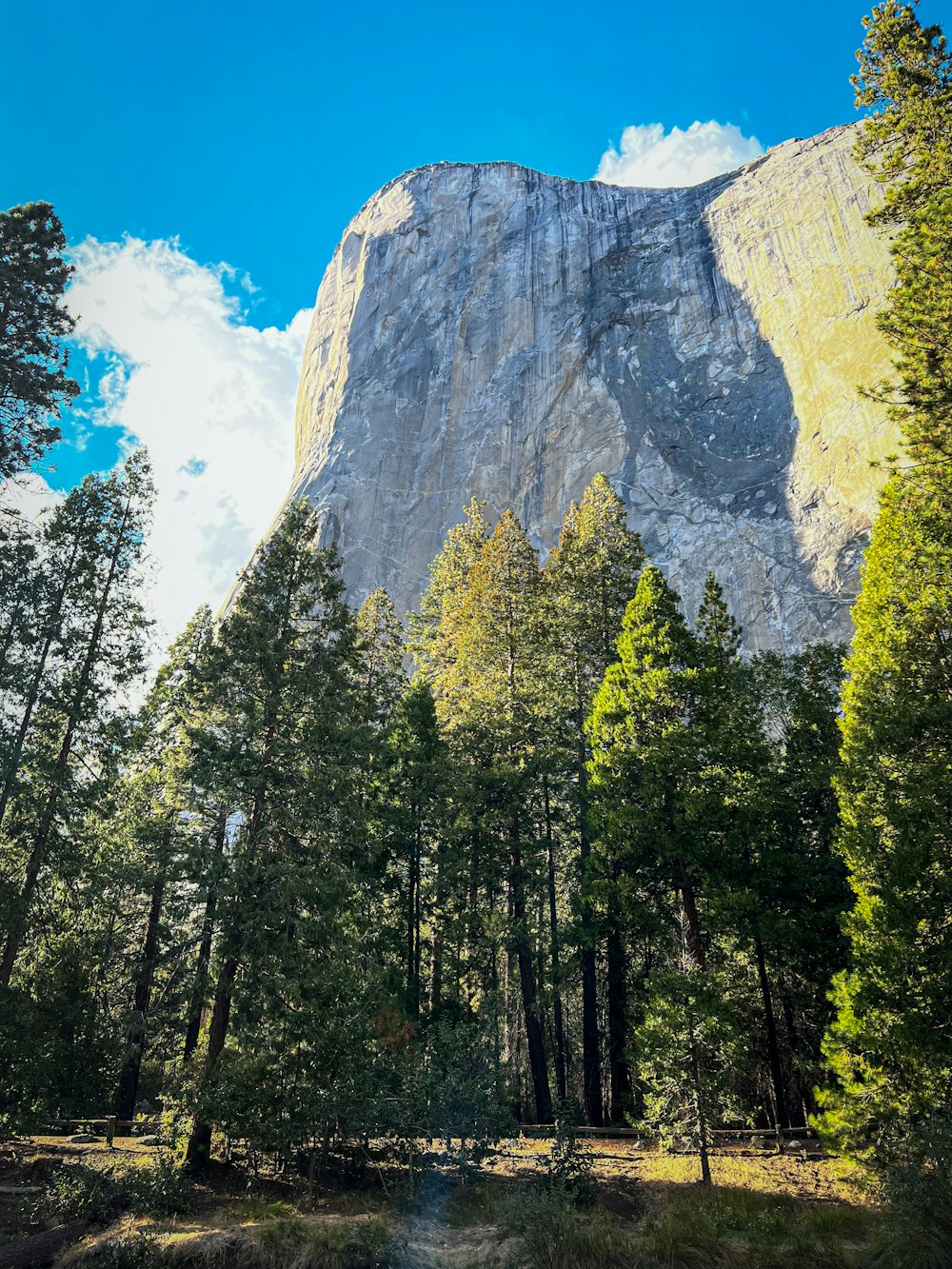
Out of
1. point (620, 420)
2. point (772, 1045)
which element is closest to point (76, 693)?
point (772, 1045)

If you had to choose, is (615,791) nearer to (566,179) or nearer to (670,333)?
(670,333)

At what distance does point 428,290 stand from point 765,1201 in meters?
95.6

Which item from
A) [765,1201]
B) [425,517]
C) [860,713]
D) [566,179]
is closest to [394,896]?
[765,1201]

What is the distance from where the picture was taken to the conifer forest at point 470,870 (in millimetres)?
12148

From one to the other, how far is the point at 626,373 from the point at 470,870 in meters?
66.2

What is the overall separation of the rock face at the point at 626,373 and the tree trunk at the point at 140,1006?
4810cm

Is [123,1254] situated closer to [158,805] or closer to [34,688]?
[158,805]

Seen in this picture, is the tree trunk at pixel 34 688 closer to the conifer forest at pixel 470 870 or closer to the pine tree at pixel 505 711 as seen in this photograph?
the conifer forest at pixel 470 870

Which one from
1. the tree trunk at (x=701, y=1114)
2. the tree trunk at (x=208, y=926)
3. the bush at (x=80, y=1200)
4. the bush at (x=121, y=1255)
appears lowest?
the bush at (x=121, y=1255)

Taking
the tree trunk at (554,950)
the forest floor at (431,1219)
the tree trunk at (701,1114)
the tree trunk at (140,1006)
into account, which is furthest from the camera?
the tree trunk at (554,950)

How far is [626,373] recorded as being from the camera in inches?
2987

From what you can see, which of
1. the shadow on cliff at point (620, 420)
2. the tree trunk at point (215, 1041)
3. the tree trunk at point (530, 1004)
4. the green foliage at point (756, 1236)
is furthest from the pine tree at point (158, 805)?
the shadow on cliff at point (620, 420)

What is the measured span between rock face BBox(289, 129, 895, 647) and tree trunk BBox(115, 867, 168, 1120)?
48101mm

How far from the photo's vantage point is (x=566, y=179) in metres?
91.5
